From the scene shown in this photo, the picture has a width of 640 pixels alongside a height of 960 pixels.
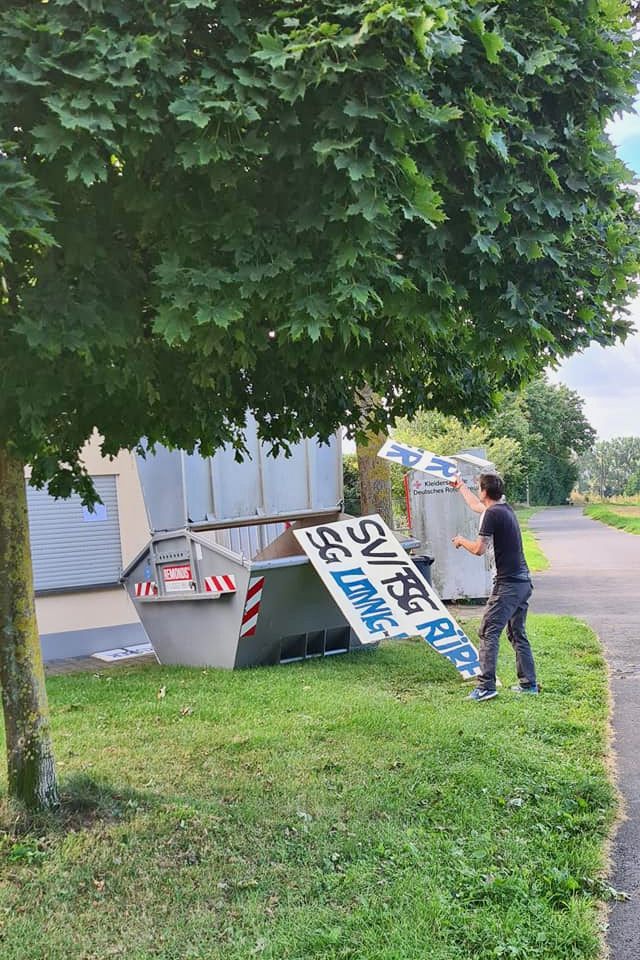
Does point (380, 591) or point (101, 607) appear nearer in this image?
point (380, 591)

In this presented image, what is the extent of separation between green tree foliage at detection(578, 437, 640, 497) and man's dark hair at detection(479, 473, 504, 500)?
108842 millimetres

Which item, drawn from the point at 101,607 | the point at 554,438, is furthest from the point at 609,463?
the point at 101,607

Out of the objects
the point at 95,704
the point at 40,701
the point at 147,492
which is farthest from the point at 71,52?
the point at 147,492

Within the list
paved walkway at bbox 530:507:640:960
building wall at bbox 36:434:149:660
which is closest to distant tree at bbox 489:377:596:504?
paved walkway at bbox 530:507:640:960

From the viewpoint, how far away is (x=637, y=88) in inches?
134

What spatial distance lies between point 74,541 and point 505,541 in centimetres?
622

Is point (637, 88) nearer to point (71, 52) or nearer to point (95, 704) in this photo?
point (71, 52)

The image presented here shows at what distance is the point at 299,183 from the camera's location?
9.38 ft

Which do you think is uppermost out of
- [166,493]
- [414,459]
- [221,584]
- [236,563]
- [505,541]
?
[414,459]

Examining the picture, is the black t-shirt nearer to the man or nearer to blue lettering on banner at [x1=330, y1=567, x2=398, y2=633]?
the man

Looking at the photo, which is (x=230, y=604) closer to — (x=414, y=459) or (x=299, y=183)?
(x=414, y=459)

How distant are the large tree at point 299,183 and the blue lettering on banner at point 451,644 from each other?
4.13 metres

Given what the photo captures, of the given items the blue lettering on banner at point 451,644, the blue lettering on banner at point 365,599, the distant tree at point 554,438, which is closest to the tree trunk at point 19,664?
the blue lettering on banner at point 365,599

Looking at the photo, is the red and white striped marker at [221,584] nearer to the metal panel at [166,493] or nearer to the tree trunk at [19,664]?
the metal panel at [166,493]
